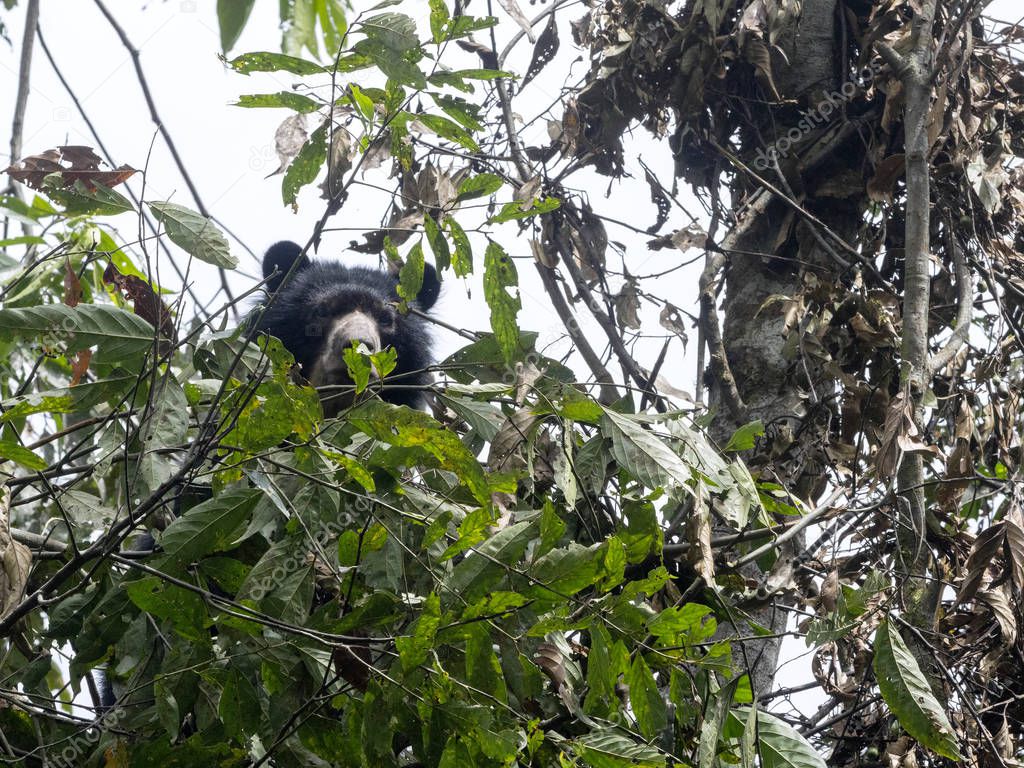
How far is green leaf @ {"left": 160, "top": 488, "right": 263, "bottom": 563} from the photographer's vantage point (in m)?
1.89

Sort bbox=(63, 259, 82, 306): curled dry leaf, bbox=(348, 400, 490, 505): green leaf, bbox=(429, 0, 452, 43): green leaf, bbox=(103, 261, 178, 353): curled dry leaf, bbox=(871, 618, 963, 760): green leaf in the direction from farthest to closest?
bbox=(63, 259, 82, 306): curled dry leaf, bbox=(103, 261, 178, 353): curled dry leaf, bbox=(871, 618, 963, 760): green leaf, bbox=(429, 0, 452, 43): green leaf, bbox=(348, 400, 490, 505): green leaf

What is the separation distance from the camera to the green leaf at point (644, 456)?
2.03 metres

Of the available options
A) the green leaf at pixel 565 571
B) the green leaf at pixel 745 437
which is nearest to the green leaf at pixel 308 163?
the green leaf at pixel 565 571

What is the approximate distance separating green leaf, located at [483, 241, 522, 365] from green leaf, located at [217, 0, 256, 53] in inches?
Answer: 50.4

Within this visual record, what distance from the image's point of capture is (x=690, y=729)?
211cm

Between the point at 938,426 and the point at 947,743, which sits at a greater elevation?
the point at 938,426

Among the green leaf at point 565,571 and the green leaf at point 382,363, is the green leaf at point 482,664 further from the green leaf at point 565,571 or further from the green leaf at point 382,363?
the green leaf at point 382,363

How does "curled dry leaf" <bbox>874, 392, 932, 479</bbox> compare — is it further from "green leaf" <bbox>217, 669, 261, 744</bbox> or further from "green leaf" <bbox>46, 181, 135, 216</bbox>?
"green leaf" <bbox>46, 181, 135, 216</bbox>

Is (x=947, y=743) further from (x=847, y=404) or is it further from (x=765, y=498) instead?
(x=847, y=404)

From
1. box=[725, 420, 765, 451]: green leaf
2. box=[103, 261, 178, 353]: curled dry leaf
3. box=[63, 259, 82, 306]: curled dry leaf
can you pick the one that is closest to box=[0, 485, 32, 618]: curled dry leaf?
box=[103, 261, 178, 353]: curled dry leaf

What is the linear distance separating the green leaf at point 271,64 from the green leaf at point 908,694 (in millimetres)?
1652

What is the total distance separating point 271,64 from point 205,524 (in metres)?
0.89

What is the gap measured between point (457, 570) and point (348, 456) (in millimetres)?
291

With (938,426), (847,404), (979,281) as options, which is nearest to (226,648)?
(847,404)
